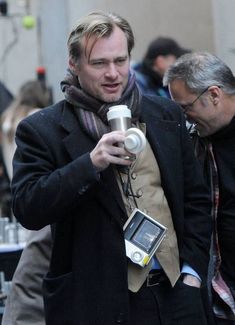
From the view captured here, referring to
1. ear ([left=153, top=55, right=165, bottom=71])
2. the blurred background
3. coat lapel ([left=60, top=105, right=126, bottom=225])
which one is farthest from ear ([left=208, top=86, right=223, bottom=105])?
the blurred background

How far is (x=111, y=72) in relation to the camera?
3.32 metres

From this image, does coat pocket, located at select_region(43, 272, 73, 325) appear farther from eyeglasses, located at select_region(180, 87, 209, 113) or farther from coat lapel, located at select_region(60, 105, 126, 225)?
eyeglasses, located at select_region(180, 87, 209, 113)

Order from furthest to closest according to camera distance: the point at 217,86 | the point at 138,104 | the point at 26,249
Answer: the point at 26,249 < the point at 217,86 < the point at 138,104

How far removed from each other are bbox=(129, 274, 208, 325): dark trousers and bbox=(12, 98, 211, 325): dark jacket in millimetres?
89

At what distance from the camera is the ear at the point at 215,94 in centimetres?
375

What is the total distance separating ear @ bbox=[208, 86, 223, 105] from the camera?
375 cm

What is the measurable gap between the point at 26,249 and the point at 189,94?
104 cm

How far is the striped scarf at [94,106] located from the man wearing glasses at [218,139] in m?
0.40

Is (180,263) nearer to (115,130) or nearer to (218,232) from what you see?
(218,232)

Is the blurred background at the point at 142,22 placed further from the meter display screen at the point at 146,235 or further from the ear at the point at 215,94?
the meter display screen at the point at 146,235

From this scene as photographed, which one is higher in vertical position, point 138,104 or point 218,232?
point 138,104

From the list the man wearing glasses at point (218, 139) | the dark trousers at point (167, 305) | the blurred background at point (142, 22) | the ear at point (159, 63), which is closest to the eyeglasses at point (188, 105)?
A: the man wearing glasses at point (218, 139)

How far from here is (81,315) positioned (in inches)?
129

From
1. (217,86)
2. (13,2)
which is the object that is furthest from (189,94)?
(13,2)
